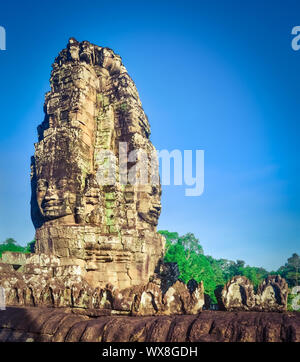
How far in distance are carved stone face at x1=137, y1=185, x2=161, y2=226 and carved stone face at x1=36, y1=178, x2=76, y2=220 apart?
3.03 m

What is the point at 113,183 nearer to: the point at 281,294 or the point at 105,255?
the point at 105,255

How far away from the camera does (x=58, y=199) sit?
1007 centimetres

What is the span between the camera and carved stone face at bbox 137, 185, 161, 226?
12.3 m

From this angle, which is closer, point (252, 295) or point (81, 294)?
point (252, 295)

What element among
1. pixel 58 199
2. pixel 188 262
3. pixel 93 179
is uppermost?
pixel 93 179

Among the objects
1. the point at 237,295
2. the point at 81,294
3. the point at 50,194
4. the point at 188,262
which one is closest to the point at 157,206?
the point at 50,194

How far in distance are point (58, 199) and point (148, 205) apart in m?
3.85

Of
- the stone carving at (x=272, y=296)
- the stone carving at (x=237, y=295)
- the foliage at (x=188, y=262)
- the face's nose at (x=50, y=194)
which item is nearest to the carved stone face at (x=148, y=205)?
the face's nose at (x=50, y=194)

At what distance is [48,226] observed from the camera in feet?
32.0

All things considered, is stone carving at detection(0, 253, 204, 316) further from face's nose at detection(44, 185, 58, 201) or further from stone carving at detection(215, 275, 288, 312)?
face's nose at detection(44, 185, 58, 201)

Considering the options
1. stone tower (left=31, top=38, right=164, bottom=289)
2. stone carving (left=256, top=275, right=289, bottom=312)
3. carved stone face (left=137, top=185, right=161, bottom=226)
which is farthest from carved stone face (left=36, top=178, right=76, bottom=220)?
stone carving (left=256, top=275, right=289, bottom=312)

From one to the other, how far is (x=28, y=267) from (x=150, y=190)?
19.0 ft

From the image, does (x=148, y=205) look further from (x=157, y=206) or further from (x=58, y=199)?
(x=58, y=199)

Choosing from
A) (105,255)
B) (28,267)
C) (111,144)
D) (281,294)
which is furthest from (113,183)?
(281,294)
